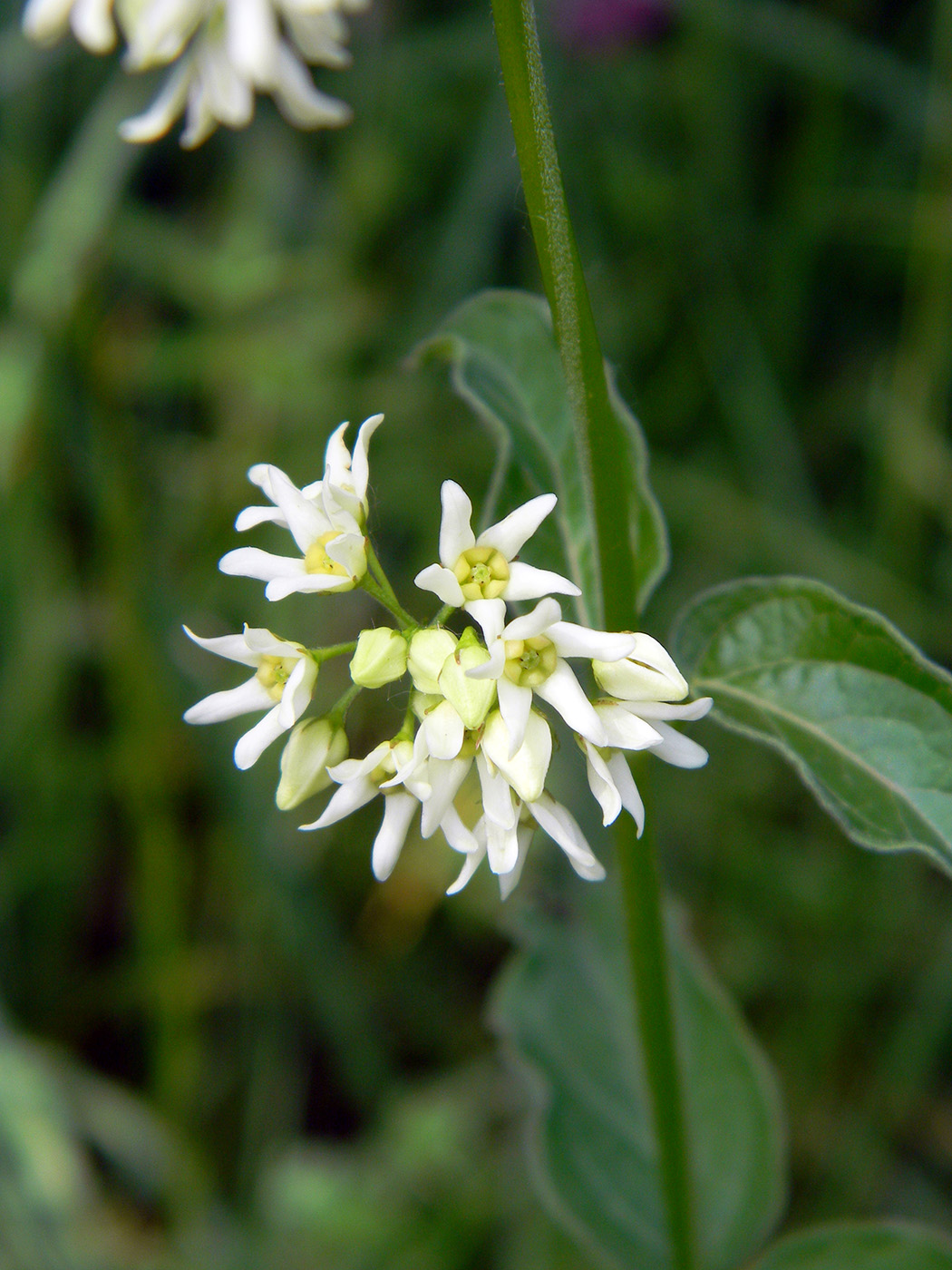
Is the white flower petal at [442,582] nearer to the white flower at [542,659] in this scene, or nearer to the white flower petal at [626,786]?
the white flower at [542,659]

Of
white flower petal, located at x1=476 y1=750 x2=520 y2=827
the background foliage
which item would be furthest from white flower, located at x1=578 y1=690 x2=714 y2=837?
the background foliage

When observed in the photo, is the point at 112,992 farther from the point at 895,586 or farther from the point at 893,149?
the point at 893,149

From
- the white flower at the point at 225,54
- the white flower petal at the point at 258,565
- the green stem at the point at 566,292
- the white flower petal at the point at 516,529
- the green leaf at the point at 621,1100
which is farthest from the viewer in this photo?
the green leaf at the point at 621,1100

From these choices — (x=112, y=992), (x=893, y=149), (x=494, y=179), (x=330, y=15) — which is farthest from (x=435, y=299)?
(x=112, y=992)

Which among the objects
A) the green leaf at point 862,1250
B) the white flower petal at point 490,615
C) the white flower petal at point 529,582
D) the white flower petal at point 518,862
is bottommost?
the green leaf at point 862,1250

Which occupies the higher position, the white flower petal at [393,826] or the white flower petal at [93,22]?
the white flower petal at [93,22]

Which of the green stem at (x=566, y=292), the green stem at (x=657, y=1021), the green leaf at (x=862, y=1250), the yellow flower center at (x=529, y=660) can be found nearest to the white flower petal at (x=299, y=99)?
the green stem at (x=566, y=292)

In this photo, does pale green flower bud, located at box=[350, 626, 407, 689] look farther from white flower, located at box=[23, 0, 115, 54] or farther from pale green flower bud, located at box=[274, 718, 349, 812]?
white flower, located at box=[23, 0, 115, 54]
